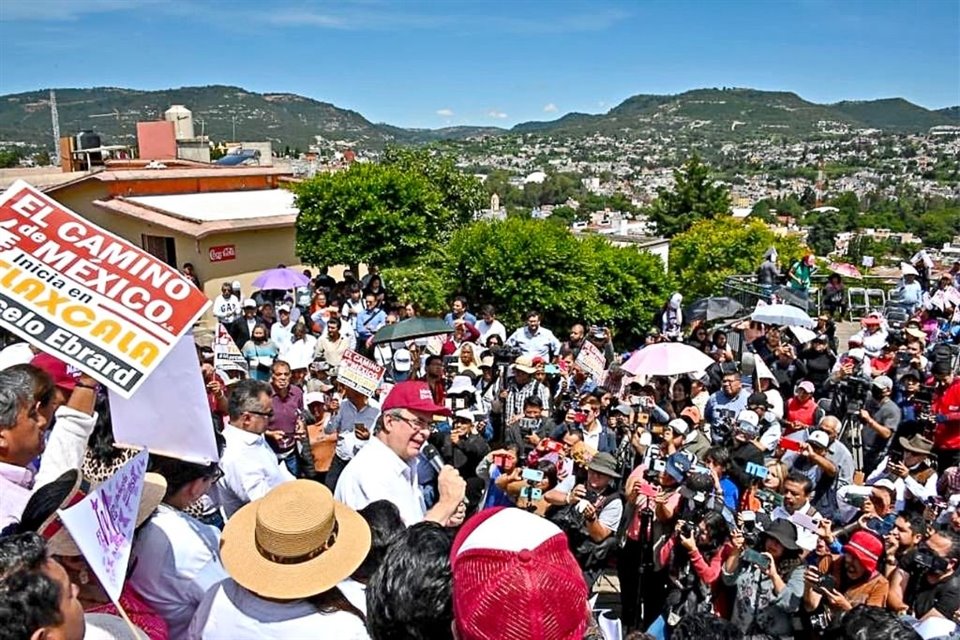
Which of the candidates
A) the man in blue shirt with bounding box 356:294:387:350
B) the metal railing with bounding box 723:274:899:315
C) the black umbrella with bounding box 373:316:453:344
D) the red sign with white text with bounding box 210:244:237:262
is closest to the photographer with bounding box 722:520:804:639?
the black umbrella with bounding box 373:316:453:344

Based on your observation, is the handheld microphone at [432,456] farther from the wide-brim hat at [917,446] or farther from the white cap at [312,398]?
the wide-brim hat at [917,446]

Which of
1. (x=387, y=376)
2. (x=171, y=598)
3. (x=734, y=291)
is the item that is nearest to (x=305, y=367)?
(x=387, y=376)

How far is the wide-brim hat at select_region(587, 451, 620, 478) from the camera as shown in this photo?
486 centimetres

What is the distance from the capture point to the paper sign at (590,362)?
762 centimetres

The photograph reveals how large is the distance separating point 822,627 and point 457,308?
7213 millimetres

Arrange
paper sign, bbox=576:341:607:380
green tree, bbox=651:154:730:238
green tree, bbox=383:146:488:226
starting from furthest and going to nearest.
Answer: green tree, bbox=651:154:730:238 < green tree, bbox=383:146:488:226 < paper sign, bbox=576:341:607:380

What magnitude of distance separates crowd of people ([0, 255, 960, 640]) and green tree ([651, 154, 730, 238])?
59.1 metres

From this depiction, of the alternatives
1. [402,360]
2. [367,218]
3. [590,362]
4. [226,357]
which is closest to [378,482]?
[590,362]

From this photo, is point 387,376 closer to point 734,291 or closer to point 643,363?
point 643,363

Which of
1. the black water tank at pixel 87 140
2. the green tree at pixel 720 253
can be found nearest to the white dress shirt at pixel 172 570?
the green tree at pixel 720 253

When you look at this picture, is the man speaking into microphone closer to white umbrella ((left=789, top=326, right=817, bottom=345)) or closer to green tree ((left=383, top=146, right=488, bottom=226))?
white umbrella ((left=789, top=326, right=817, bottom=345))

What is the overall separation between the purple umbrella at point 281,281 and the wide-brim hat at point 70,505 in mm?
10507

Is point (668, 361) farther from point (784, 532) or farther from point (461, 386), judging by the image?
point (784, 532)

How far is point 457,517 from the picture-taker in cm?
385
